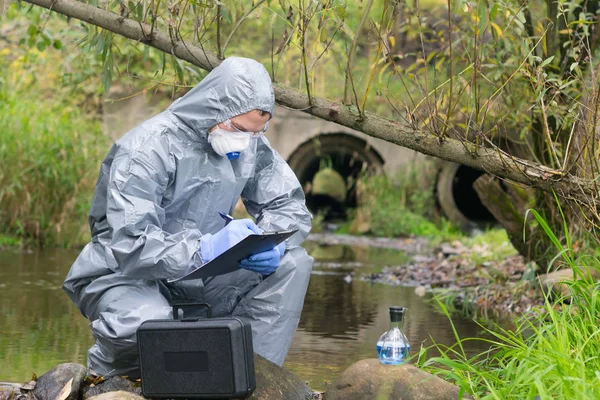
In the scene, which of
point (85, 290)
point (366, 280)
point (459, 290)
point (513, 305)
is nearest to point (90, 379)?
point (85, 290)

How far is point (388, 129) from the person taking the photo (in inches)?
201

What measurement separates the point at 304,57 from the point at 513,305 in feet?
12.3

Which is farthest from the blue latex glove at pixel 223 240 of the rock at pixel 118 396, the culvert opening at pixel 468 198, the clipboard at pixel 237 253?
the culvert opening at pixel 468 198

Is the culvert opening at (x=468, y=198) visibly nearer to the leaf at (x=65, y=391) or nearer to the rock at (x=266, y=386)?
the rock at (x=266, y=386)

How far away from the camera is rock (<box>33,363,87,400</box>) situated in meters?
4.15

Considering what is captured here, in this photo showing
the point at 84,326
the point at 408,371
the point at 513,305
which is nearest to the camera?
the point at 408,371

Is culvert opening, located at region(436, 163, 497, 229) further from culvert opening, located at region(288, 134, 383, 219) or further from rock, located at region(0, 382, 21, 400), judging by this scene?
rock, located at region(0, 382, 21, 400)

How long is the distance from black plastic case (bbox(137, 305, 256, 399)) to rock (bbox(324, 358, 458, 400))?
39 cm

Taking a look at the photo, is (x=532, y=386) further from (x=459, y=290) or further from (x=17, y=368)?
(x=459, y=290)

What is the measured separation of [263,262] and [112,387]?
85 cm

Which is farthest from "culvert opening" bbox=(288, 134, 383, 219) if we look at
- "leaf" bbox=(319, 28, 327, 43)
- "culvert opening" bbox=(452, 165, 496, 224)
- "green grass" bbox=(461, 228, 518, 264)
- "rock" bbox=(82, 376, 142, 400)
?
"rock" bbox=(82, 376, 142, 400)

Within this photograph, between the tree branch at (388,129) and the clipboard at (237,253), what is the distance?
1162 mm

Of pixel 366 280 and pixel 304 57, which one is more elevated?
pixel 304 57

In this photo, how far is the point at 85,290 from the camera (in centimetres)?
440
